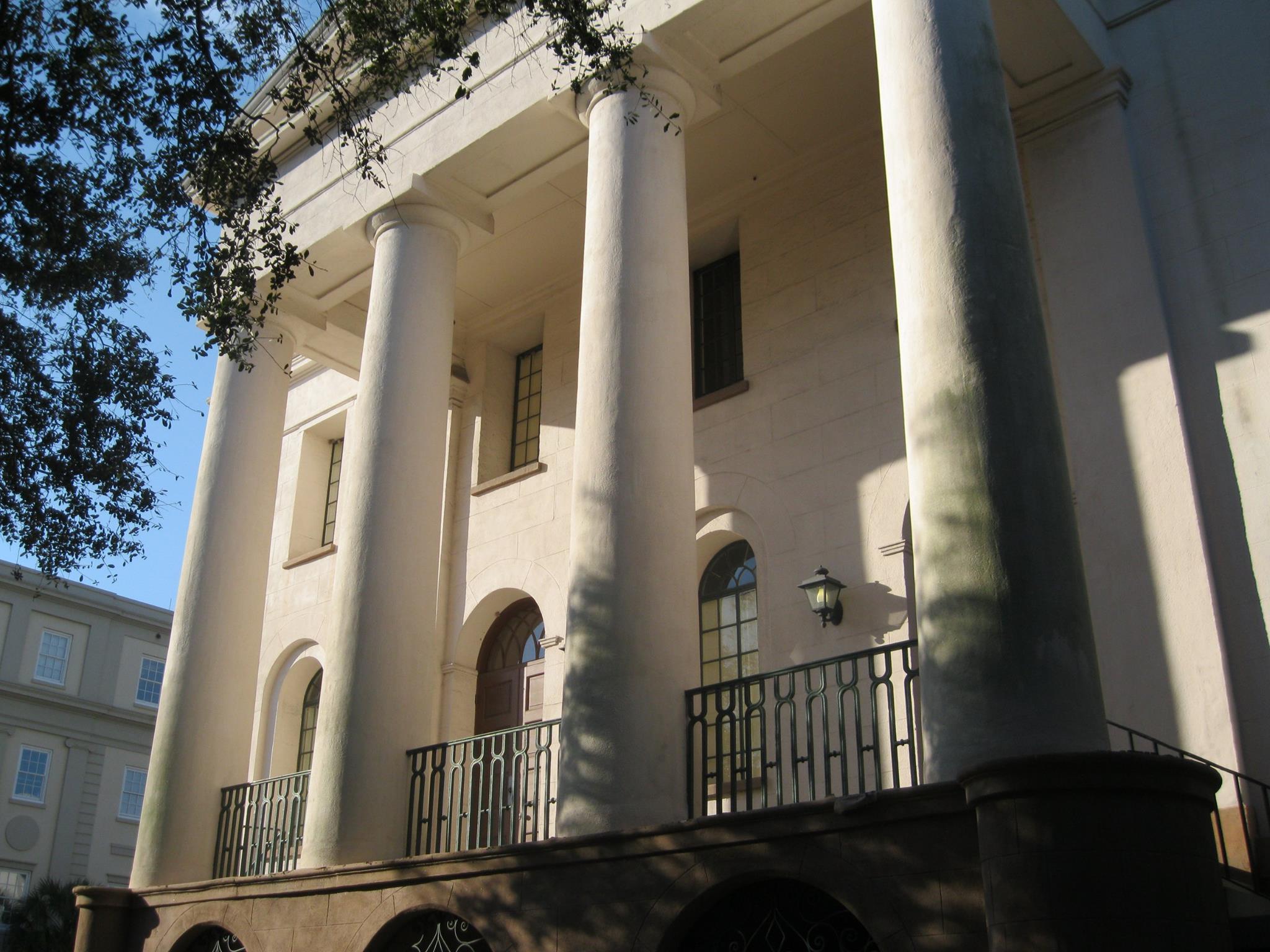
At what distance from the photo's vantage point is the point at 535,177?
48.6ft

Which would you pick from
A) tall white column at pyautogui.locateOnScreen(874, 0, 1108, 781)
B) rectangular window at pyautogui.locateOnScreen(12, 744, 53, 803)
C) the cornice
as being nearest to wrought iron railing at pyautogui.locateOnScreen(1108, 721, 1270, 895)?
tall white column at pyautogui.locateOnScreen(874, 0, 1108, 781)

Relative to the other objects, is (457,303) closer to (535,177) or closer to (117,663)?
(535,177)

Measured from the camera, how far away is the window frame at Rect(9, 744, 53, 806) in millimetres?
41344

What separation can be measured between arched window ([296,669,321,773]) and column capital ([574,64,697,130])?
34.1 ft

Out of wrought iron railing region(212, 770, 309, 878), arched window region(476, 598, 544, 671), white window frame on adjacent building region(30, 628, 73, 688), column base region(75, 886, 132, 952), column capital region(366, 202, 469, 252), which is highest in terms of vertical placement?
white window frame on adjacent building region(30, 628, 73, 688)

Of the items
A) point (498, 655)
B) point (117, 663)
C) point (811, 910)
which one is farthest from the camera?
point (117, 663)

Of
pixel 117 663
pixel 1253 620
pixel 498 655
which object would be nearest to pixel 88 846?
pixel 117 663

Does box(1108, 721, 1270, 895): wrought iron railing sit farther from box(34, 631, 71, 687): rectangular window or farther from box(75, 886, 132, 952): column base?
box(34, 631, 71, 687): rectangular window

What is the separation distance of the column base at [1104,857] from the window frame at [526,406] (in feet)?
39.1

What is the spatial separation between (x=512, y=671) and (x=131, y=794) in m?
33.0

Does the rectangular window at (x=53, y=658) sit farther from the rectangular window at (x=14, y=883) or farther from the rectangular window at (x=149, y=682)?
the rectangular window at (x=14, y=883)

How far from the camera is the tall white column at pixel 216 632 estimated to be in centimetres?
1438

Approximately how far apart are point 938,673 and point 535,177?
874cm

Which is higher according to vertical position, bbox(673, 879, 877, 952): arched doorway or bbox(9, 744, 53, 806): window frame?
bbox(9, 744, 53, 806): window frame
